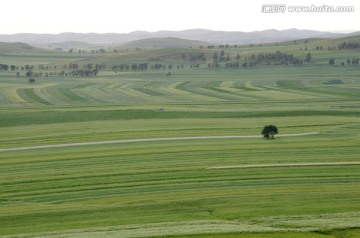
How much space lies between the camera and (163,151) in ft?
218

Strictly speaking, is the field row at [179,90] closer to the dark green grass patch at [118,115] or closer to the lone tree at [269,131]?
the dark green grass patch at [118,115]

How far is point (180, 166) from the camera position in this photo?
5859 centimetres

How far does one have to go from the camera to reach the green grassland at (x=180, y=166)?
38.4 meters

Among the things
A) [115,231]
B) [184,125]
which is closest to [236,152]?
[184,125]

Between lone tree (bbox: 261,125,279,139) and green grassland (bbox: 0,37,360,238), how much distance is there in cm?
124

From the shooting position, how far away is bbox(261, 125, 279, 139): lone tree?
72.8 m

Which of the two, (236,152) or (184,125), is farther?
(184,125)

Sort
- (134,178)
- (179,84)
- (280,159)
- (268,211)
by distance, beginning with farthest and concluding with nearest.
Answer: (179,84)
(280,159)
(134,178)
(268,211)

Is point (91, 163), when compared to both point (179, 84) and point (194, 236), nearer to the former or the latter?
point (194, 236)

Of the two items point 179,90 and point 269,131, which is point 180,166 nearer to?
point 269,131

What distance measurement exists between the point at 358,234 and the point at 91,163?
3376 centimetres

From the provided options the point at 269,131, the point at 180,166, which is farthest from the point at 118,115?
the point at 180,166

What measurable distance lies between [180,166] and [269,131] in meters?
18.5

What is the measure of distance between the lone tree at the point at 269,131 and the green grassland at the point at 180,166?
1243 mm
